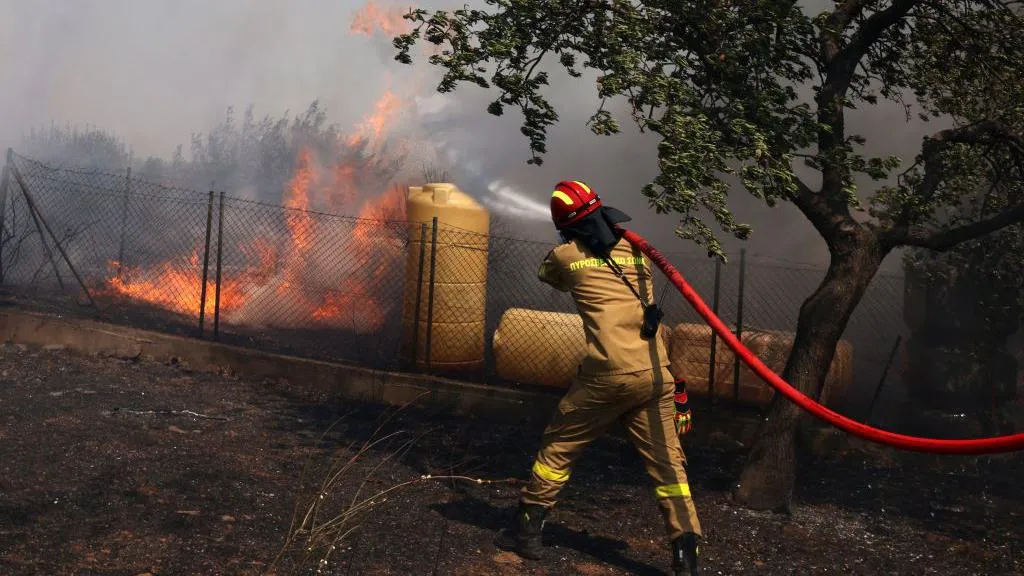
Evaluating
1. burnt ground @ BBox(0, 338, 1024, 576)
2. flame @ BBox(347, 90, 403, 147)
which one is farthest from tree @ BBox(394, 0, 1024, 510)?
flame @ BBox(347, 90, 403, 147)

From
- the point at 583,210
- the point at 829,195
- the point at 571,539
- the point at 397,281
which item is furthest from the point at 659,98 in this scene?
the point at 397,281

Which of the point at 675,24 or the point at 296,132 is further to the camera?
the point at 296,132

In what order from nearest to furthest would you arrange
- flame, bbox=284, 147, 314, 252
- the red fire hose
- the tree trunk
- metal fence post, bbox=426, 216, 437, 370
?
the red fire hose → the tree trunk → metal fence post, bbox=426, 216, 437, 370 → flame, bbox=284, 147, 314, 252

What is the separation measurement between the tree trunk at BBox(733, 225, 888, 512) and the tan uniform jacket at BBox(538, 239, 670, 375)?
56.9 inches

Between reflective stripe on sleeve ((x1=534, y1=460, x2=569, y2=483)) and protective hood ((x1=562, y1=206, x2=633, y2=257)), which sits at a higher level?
protective hood ((x1=562, y1=206, x2=633, y2=257))

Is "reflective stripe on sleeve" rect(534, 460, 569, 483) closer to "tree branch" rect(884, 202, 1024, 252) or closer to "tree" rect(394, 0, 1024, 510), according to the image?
"tree" rect(394, 0, 1024, 510)

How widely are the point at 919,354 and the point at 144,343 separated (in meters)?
7.78

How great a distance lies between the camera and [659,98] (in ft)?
13.7

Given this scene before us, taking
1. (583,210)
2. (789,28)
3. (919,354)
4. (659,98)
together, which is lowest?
(919,354)

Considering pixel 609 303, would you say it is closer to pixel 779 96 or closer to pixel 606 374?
pixel 606 374

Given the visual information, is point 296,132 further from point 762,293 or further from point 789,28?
point 789,28

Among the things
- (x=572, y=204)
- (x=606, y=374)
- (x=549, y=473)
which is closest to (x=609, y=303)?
(x=606, y=374)

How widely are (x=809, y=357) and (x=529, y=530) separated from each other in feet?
7.24

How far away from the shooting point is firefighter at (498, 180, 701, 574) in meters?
4.14
